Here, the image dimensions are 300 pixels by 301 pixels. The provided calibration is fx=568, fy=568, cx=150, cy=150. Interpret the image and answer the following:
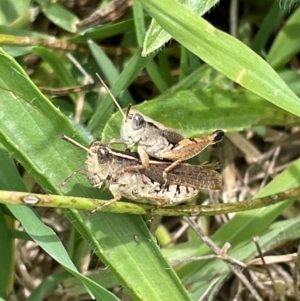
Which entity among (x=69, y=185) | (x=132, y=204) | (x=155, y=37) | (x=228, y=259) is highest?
(x=155, y=37)

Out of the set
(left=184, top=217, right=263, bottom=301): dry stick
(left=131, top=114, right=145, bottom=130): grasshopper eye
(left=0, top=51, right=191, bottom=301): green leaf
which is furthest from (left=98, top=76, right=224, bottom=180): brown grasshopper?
(left=184, top=217, right=263, bottom=301): dry stick

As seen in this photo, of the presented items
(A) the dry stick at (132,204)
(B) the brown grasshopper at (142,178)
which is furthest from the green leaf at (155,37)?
(A) the dry stick at (132,204)

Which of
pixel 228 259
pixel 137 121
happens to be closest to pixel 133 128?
pixel 137 121

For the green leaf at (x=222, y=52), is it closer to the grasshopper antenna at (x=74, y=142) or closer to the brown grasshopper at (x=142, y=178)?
the brown grasshopper at (x=142, y=178)

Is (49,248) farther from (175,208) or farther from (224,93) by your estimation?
(224,93)

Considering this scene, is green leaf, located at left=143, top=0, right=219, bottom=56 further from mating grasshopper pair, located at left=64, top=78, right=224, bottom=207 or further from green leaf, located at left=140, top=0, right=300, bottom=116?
mating grasshopper pair, located at left=64, top=78, right=224, bottom=207

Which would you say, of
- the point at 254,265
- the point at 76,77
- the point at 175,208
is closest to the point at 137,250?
the point at 175,208

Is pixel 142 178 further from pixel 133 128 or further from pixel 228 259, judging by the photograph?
pixel 228 259
